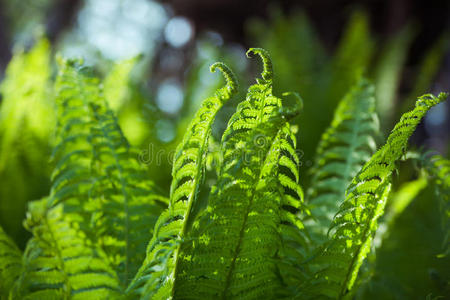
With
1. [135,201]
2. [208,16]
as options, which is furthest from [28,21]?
[135,201]

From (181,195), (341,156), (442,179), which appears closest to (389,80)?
(341,156)

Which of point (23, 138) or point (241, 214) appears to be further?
point (23, 138)

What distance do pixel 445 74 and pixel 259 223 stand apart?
2.21 meters

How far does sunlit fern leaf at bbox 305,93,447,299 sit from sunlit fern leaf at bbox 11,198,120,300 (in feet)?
0.73

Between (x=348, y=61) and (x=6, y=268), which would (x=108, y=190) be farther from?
(x=348, y=61)

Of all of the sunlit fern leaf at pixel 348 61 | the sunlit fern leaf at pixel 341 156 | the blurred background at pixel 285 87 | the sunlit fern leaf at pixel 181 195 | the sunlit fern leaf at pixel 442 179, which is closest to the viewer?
the sunlit fern leaf at pixel 181 195

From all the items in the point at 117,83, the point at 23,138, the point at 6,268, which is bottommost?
the point at 6,268

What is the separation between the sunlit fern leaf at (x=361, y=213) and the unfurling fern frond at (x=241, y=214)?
2.2 inches

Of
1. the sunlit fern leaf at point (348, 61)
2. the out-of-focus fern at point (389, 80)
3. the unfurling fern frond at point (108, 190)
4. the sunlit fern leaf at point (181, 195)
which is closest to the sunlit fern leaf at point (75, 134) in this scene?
the unfurling fern frond at point (108, 190)

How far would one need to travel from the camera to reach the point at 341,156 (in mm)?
683

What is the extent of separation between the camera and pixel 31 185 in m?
0.87

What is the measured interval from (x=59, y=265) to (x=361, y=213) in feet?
1.02

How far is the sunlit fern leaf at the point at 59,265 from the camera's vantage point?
0.42 meters

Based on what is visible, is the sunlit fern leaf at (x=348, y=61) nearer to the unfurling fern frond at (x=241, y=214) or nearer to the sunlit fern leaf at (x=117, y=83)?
the sunlit fern leaf at (x=117, y=83)
